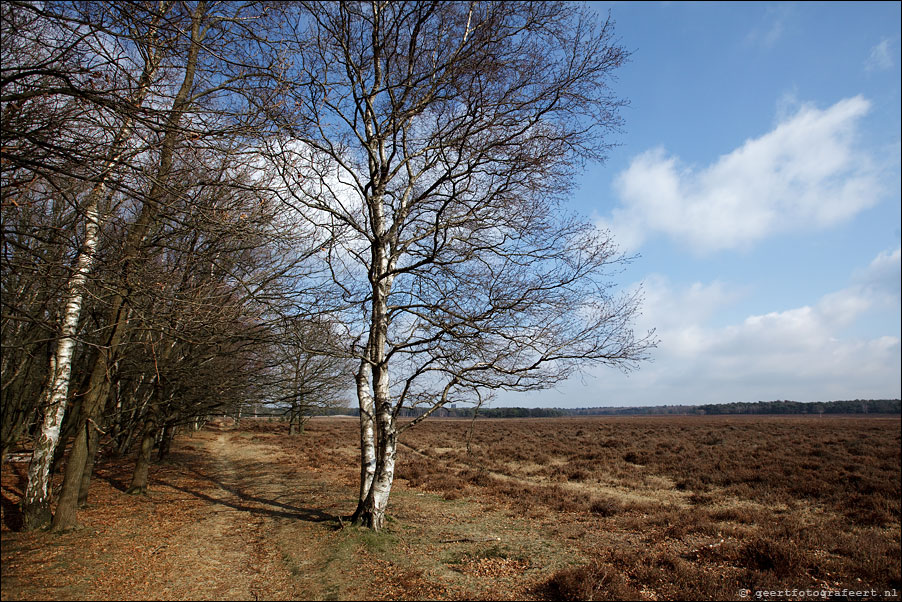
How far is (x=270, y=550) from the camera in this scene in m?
6.94

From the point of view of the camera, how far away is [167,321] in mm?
5961

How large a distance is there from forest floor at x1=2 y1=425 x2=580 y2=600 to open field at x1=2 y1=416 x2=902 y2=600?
37 mm

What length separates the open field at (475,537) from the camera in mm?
5695

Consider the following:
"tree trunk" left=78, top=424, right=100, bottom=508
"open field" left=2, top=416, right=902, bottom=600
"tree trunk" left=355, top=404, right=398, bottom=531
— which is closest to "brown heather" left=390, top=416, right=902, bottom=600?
"open field" left=2, top=416, right=902, bottom=600

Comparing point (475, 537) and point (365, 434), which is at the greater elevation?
point (365, 434)

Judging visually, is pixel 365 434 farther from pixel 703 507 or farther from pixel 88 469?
pixel 703 507

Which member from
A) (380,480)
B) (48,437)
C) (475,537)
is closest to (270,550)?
(380,480)

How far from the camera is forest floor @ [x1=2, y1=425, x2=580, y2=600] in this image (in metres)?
5.39

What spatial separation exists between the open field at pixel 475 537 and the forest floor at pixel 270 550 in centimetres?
4

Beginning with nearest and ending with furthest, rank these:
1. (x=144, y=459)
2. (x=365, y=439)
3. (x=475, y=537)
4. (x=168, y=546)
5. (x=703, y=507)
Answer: (x=168, y=546), (x=365, y=439), (x=475, y=537), (x=144, y=459), (x=703, y=507)

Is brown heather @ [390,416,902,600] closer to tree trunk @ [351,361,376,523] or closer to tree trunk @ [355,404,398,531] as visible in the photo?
tree trunk @ [355,404,398,531]

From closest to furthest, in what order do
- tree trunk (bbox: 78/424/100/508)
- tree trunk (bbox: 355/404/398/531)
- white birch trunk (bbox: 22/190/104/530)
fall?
white birch trunk (bbox: 22/190/104/530) < tree trunk (bbox: 355/404/398/531) < tree trunk (bbox: 78/424/100/508)

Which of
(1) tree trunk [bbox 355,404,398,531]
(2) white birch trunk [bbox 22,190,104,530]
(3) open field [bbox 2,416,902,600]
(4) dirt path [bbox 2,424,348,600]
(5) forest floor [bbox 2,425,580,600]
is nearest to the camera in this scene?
(4) dirt path [bbox 2,424,348,600]

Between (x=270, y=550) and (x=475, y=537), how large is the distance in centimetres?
347
